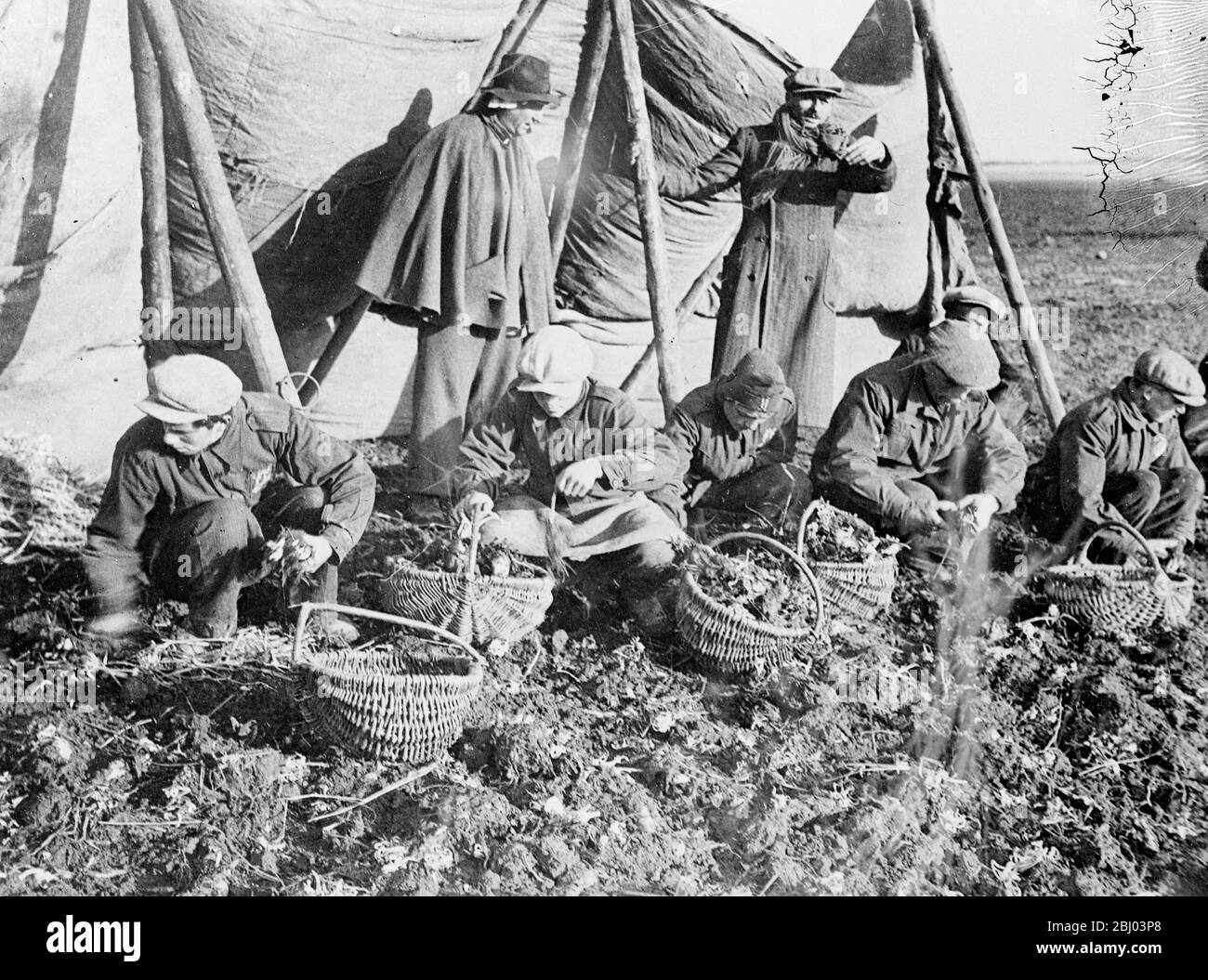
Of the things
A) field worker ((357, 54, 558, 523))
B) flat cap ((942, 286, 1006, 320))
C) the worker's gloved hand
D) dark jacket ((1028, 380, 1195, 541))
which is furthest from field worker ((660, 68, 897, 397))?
the worker's gloved hand

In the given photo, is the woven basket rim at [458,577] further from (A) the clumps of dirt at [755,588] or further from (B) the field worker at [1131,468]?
(B) the field worker at [1131,468]

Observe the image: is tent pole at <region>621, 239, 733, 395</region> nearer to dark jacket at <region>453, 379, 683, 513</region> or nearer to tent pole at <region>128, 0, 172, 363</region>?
dark jacket at <region>453, 379, 683, 513</region>

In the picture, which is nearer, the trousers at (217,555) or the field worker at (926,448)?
the trousers at (217,555)

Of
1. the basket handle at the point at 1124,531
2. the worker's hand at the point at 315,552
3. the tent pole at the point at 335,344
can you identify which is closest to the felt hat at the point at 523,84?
the tent pole at the point at 335,344

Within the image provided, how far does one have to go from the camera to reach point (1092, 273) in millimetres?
8602

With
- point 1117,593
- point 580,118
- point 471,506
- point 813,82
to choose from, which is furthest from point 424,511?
point 1117,593

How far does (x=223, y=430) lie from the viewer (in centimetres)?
412

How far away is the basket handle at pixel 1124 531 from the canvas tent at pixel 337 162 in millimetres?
1768

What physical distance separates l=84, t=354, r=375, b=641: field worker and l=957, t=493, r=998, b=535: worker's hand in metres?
2.28

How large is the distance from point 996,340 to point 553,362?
9.16 ft

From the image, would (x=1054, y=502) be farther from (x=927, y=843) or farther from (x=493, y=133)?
(x=493, y=133)

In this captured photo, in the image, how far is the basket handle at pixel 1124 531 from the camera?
4473mm

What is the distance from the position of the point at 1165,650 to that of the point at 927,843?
4.91ft
